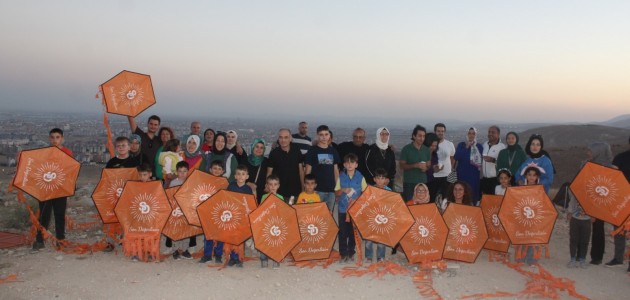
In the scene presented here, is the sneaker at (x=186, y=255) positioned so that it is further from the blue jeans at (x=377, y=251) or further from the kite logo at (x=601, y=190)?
the kite logo at (x=601, y=190)

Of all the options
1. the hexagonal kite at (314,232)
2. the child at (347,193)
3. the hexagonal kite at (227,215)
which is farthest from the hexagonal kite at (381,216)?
the hexagonal kite at (227,215)

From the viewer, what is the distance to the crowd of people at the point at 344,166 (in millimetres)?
7648

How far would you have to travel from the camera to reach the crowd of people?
765 centimetres

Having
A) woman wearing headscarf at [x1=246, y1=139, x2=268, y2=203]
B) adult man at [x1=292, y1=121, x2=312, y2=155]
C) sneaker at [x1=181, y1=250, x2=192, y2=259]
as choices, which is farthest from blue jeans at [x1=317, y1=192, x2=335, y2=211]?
sneaker at [x1=181, y1=250, x2=192, y2=259]

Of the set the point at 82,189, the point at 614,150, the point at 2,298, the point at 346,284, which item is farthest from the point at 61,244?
the point at 614,150

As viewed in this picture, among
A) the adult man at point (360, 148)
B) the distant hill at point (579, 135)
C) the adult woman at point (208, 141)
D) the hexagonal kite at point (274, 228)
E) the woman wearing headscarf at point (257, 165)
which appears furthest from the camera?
the distant hill at point (579, 135)

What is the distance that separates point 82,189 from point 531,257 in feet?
45.2

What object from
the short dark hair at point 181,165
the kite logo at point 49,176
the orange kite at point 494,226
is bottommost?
the orange kite at point 494,226

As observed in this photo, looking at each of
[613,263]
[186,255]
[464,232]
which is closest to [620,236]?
[613,263]

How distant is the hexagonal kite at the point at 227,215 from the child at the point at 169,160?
55.3 inches

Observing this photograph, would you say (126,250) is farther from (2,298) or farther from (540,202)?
(540,202)

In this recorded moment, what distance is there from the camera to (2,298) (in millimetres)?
5730

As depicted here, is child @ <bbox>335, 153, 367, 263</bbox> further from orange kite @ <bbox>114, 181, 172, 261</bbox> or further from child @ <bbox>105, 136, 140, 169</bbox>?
child @ <bbox>105, 136, 140, 169</bbox>

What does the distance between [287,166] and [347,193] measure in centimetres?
128
